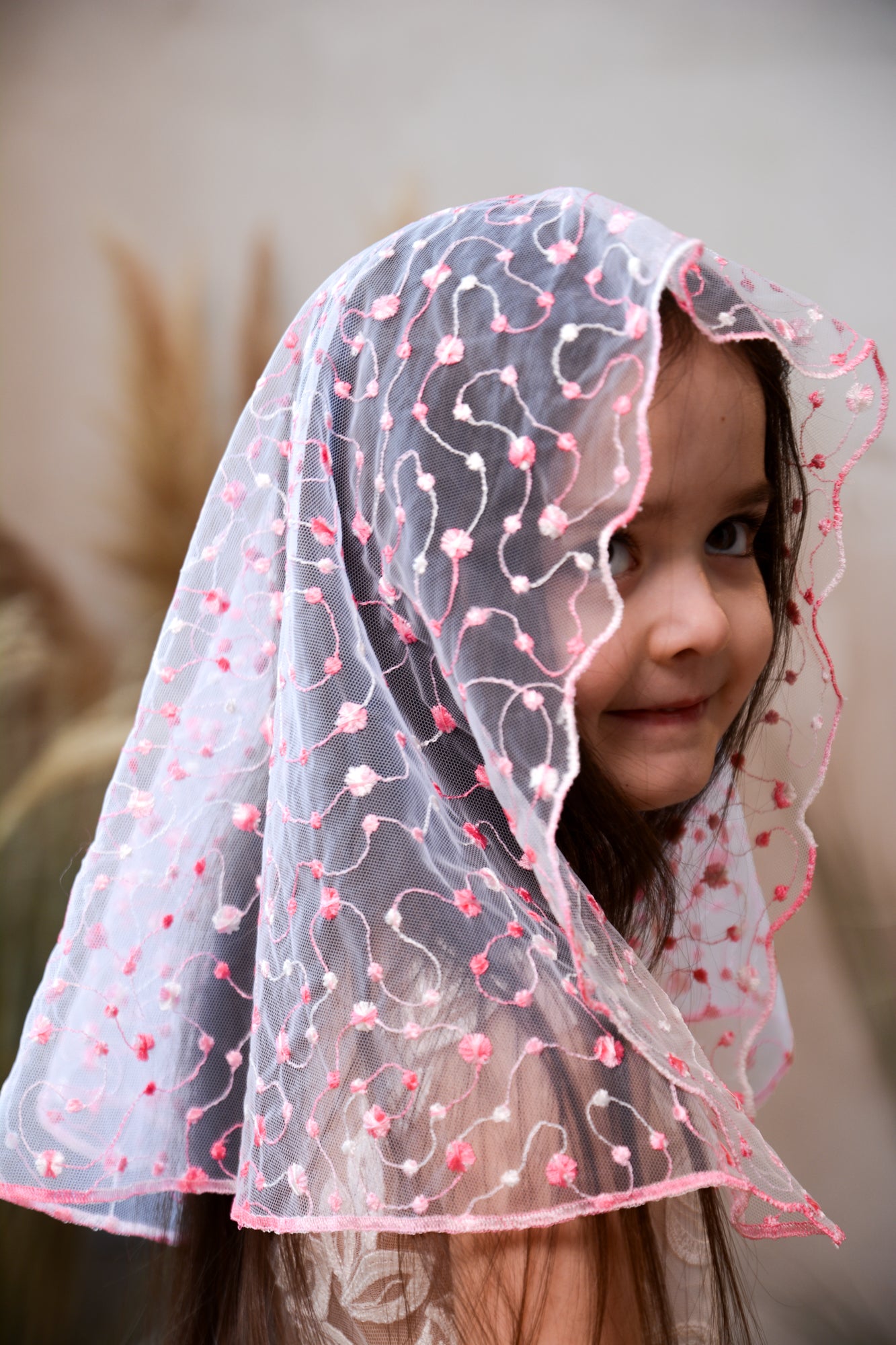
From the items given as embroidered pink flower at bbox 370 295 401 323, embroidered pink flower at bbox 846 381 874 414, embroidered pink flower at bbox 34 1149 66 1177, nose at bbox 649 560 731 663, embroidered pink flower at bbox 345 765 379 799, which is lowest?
embroidered pink flower at bbox 34 1149 66 1177

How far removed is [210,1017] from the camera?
658mm

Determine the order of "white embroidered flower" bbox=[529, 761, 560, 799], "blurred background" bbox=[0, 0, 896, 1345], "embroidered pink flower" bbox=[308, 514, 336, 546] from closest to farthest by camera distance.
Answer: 1. "white embroidered flower" bbox=[529, 761, 560, 799]
2. "embroidered pink flower" bbox=[308, 514, 336, 546]
3. "blurred background" bbox=[0, 0, 896, 1345]

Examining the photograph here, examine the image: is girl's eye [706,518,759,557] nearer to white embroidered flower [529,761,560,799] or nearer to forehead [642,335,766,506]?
forehead [642,335,766,506]

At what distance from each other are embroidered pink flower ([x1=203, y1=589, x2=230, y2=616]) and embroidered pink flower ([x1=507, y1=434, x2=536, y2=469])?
0.24m

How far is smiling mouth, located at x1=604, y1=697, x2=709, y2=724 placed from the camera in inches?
25.2

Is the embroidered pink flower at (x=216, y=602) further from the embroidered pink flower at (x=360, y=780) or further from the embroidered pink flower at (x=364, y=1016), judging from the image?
the embroidered pink flower at (x=364, y=1016)

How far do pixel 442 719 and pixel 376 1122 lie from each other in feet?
0.73

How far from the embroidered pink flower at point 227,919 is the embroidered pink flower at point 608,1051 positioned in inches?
9.9

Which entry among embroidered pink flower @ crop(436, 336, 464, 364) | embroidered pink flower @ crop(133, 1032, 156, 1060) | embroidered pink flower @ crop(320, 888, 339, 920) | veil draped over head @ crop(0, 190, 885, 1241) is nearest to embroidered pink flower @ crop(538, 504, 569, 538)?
veil draped over head @ crop(0, 190, 885, 1241)

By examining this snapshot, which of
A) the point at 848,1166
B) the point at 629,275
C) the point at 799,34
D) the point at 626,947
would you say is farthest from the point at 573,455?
the point at 848,1166

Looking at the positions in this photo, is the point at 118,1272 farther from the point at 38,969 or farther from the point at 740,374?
the point at 740,374

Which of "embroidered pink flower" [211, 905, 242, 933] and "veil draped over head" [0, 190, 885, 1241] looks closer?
"veil draped over head" [0, 190, 885, 1241]

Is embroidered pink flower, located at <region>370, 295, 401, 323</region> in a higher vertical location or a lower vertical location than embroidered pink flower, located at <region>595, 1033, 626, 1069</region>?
higher

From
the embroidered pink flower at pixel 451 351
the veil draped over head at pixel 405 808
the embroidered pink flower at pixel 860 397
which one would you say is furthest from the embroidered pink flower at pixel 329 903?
the embroidered pink flower at pixel 860 397
